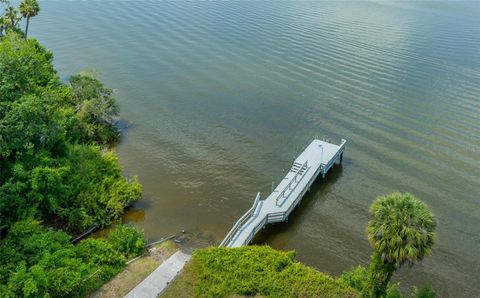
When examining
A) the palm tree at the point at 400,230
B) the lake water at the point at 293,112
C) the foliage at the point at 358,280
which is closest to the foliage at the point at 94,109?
the lake water at the point at 293,112

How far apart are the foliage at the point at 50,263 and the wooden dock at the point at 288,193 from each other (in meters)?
8.71

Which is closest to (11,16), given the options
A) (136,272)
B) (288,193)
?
(136,272)

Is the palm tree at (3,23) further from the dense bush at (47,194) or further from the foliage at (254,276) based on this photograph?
the foliage at (254,276)

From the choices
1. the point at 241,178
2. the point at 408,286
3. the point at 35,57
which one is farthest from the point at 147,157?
the point at 408,286

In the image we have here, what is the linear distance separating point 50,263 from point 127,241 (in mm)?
5341

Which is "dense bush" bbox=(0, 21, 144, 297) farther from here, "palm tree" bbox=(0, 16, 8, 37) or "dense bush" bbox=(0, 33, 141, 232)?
"palm tree" bbox=(0, 16, 8, 37)

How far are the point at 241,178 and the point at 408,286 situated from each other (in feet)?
57.3

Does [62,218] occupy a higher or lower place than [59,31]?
lower

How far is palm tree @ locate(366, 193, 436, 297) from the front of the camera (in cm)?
2066

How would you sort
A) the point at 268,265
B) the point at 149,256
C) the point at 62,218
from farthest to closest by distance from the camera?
the point at 62,218, the point at 149,256, the point at 268,265

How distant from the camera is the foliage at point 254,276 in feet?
79.6

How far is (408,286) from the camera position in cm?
2923

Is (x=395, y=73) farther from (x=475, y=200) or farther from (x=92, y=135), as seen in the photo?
(x=92, y=135)

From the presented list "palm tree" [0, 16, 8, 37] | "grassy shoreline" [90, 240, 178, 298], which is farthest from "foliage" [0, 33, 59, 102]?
"grassy shoreline" [90, 240, 178, 298]
